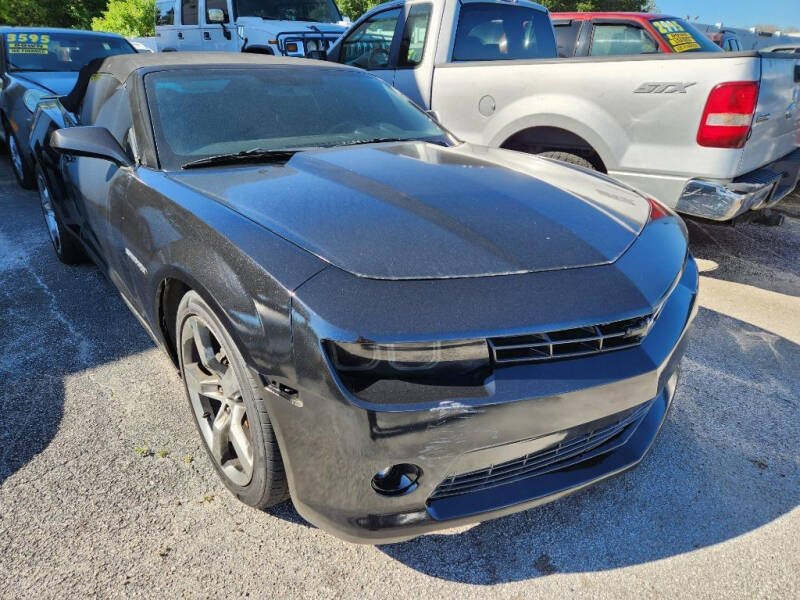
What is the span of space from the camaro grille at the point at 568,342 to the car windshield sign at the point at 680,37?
5797mm

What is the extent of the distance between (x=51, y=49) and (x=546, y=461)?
23.7 ft

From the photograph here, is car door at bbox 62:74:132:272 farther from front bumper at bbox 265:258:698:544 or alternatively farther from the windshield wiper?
front bumper at bbox 265:258:698:544

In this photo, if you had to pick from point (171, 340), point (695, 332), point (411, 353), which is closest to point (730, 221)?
point (695, 332)

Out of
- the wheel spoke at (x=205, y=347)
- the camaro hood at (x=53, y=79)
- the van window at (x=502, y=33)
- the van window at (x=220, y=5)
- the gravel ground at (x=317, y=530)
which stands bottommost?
the gravel ground at (x=317, y=530)

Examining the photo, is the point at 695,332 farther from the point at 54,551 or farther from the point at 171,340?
the point at 54,551

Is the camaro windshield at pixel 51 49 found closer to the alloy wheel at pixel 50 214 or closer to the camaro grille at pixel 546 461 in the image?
the alloy wheel at pixel 50 214

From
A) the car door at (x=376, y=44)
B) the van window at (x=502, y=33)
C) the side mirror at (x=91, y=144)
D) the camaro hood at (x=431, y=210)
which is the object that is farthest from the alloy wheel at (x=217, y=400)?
the van window at (x=502, y=33)

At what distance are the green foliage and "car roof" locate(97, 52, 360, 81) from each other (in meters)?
28.0

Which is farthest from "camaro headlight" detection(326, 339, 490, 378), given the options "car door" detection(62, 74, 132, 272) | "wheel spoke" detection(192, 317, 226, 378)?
"car door" detection(62, 74, 132, 272)

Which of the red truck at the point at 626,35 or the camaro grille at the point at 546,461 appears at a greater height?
the red truck at the point at 626,35

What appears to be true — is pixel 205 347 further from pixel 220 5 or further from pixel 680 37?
pixel 220 5

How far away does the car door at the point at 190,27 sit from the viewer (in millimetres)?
9680

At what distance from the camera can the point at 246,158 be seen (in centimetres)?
238

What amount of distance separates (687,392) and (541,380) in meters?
1.61
